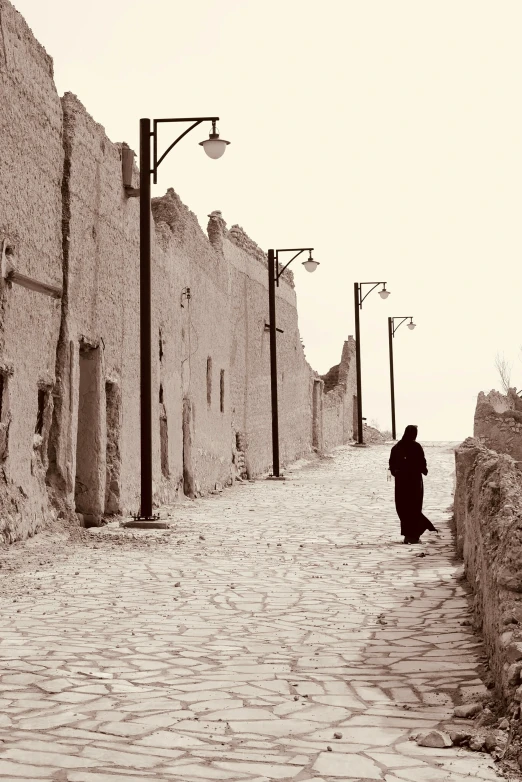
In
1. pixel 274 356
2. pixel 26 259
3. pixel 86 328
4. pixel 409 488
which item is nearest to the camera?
pixel 26 259

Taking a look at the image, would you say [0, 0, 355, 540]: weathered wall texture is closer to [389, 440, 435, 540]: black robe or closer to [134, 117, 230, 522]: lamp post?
[134, 117, 230, 522]: lamp post

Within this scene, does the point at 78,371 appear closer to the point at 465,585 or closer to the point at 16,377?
the point at 16,377

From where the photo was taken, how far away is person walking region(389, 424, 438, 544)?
1201 centimetres

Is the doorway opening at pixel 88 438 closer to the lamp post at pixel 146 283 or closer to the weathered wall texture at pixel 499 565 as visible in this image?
the lamp post at pixel 146 283

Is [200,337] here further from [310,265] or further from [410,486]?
[410,486]

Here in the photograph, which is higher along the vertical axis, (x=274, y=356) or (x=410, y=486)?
(x=274, y=356)

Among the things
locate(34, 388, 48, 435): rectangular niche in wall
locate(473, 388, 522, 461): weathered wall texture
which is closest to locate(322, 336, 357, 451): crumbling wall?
locate(473, 388, 522, 461): weathered wall texture

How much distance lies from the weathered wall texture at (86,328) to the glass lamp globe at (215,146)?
142 cm

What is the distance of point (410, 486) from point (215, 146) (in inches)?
209

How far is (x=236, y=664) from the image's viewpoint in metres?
5.98

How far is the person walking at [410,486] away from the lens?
1201cm

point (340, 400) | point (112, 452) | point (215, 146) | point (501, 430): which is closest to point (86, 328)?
point (112, 452)

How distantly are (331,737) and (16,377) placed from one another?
7375 mm

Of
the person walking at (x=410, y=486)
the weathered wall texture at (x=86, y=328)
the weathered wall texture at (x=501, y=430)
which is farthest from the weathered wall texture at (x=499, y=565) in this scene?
the weathered wall texture at (x=501, y=430)
